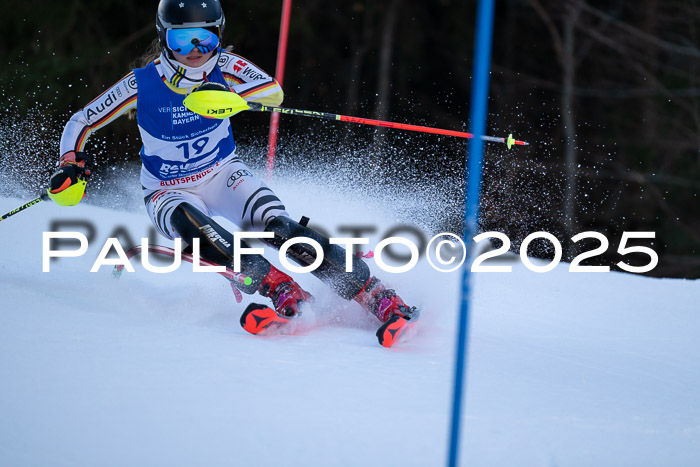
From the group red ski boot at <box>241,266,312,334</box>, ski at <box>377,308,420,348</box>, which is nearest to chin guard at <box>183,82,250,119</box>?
red ski boot at <box>241,266,312,334</box>

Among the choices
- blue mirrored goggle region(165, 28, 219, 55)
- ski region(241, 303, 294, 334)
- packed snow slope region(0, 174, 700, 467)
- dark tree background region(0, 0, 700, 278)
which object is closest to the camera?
packed snow slope region(0, 174, 700, 467)

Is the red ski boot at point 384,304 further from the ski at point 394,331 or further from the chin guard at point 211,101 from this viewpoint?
the chin guard at point 211,101

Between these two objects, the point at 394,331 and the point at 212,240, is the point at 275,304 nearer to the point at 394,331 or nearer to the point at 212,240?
the point at 212,240

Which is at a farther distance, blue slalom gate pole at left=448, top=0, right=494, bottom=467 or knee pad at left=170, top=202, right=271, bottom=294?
knee pad at left=170, top=202, right=271, bottom=294

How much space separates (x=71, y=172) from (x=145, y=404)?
1531 mm

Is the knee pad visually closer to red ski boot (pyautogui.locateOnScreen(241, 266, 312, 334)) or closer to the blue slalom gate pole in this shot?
red ski boot (pyautogui.locateOnScreen(241, 266, 312, 334))

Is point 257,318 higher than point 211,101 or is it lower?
lower

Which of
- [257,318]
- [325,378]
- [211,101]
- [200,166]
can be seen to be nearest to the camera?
[325,378]

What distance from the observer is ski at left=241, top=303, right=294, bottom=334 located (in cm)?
304

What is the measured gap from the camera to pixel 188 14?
3340 mm

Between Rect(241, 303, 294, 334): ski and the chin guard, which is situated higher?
the chin guard

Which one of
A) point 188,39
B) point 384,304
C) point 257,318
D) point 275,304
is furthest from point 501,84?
point 257,318

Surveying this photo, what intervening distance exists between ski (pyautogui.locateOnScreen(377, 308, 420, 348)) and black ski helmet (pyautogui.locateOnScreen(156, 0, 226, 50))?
4.67 feet

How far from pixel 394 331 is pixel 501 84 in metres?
11.7
